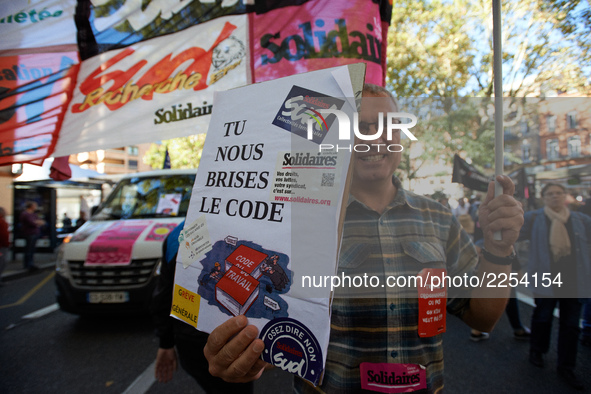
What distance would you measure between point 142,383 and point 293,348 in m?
3.05

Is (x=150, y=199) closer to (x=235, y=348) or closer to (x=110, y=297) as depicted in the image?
(x=110, y=297)

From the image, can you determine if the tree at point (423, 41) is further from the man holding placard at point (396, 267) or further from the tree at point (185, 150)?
the tree at point (185, 150)

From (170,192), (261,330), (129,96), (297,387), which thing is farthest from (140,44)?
(170,192)

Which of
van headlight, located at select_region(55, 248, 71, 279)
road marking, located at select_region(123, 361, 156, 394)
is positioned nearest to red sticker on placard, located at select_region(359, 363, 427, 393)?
road marking, located at select_region(123, 361, 156, 394)

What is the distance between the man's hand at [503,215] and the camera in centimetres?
104

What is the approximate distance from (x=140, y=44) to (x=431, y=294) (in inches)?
83.3

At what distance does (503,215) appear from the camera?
1058mm

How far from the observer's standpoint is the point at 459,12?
9578 mm

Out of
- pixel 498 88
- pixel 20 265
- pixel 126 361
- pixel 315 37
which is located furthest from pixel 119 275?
pixel 20 265

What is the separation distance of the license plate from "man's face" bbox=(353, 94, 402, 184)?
3951mm

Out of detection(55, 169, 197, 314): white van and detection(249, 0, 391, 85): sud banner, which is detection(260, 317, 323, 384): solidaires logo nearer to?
detection(249, 0, 391, 85): sud banner

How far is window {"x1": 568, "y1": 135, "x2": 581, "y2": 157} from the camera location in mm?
1117

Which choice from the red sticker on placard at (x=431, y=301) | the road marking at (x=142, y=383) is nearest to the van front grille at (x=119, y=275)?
the road marking at (x=142, y=383)

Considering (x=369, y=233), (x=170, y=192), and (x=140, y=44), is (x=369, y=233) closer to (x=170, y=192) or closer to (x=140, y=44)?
(x=140, y=44)
